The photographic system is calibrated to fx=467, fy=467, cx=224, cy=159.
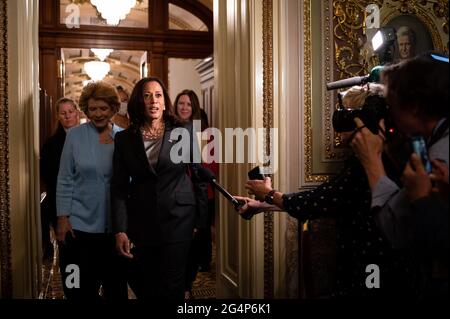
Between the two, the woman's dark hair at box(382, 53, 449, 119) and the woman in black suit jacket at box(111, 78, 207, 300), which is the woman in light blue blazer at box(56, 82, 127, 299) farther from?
the woman's dark hair at box(382, 53, 449, 119)

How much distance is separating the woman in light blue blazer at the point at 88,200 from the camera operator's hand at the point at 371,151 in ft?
4.52

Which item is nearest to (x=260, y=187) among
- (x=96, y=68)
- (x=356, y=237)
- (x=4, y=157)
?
(x=356, y=237)

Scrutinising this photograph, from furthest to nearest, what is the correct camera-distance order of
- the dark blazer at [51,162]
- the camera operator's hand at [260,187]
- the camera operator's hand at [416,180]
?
the dark blazer at [51,162]
the camera operator's hand at [260,187]
the camera operator's hand at [416,180]

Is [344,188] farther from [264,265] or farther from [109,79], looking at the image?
[109,79]

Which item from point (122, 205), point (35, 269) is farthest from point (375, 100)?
point (35, 269)

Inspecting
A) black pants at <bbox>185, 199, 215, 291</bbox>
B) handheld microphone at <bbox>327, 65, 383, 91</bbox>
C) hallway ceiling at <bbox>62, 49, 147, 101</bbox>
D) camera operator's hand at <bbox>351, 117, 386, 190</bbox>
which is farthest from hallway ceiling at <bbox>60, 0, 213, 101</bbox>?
camera operator's hand at <bbox>351, 117, 386, 190</bbox>

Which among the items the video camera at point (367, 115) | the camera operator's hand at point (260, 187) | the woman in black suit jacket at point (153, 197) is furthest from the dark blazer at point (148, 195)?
the video camera at point (367, 115)

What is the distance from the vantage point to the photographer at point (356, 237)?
1.49 meters

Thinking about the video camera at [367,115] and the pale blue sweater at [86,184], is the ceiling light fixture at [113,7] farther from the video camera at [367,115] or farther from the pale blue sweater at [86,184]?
the video camera at [367,115]

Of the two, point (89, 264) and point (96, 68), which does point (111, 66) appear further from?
point (89, 264)

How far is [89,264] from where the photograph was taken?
2.34 m

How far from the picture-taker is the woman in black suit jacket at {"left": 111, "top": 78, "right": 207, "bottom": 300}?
2143 millimetres

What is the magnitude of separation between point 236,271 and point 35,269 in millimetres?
1181

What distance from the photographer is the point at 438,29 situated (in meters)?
2.88
